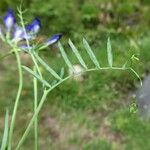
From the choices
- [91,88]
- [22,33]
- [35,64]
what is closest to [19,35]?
[22,33]

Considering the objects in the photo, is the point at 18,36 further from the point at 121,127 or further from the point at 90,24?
the point at 90,24

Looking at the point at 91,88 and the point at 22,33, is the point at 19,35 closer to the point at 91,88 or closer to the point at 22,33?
the point at 22,33

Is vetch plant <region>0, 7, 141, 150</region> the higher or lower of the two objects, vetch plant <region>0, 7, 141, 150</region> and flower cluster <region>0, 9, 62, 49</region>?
the lower

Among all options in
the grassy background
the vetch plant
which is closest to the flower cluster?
the vetch plant

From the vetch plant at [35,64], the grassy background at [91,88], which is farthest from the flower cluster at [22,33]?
the grassy background at [91,88]

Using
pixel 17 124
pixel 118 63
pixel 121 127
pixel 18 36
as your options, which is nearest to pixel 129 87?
pixel 118 63

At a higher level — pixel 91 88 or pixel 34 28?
pixel 34 28

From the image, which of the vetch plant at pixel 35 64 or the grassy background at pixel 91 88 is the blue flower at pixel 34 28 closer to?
the vetch plant at pixel 35 64

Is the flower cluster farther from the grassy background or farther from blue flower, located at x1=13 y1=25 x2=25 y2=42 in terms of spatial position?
the grassy background

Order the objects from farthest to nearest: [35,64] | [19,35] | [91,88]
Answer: [91,88] → [19,35] → [35,64]
